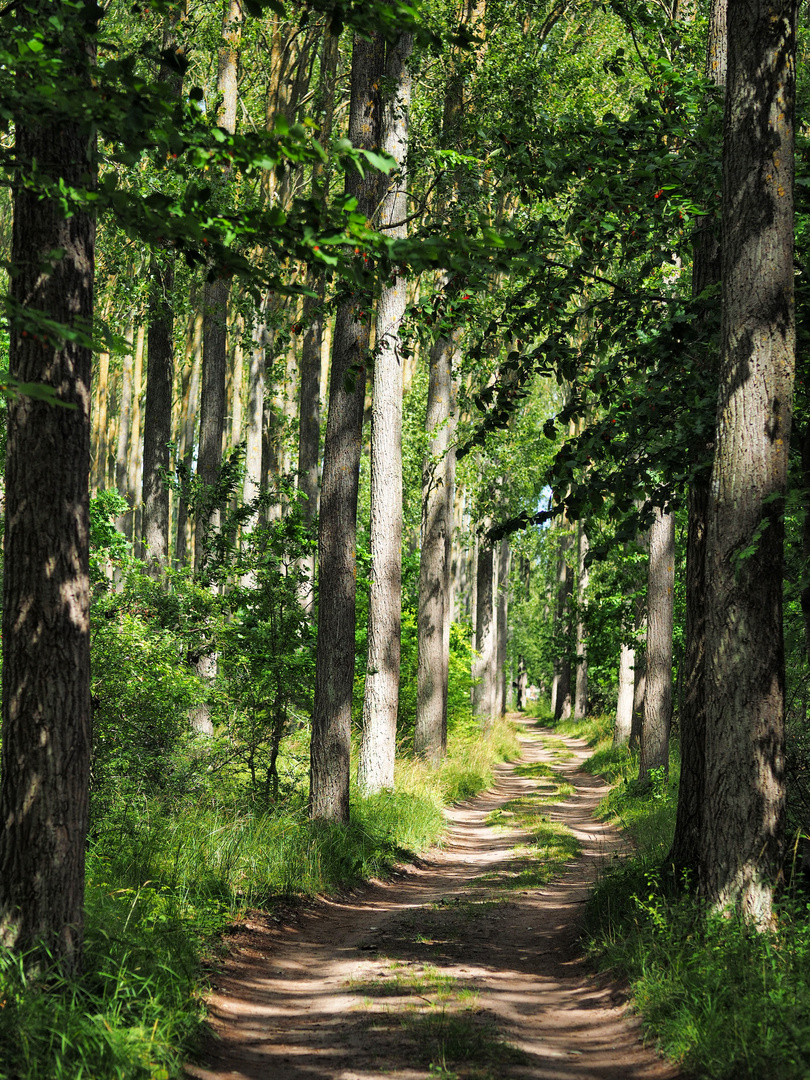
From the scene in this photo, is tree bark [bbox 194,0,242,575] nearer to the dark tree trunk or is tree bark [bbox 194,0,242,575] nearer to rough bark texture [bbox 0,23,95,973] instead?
the dark tree trunk

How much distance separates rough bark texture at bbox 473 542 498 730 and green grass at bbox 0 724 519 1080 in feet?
45.5

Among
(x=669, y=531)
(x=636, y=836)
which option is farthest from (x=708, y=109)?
(x=669, y=531)

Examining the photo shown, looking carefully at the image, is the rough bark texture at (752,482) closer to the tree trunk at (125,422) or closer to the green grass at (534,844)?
the green grass at (534,844)

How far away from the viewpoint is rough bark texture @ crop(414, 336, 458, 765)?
55.6ft

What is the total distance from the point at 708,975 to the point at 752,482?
2798 mm

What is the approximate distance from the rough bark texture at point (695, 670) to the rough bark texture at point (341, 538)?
3640 millimetres

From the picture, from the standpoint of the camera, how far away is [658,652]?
628 inches

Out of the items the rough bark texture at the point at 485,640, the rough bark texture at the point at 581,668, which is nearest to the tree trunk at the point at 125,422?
the rough bark texture at the point at 485,640

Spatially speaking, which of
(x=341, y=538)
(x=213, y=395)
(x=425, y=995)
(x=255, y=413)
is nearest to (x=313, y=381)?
(x=255, y=413)

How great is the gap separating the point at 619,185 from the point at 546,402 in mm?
33273

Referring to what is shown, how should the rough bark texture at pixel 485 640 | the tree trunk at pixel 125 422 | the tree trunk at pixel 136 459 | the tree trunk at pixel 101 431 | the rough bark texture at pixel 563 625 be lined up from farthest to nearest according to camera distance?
the rough bark texture at pixel 563 625
the tree trunk at pixel 101 431
the tree trunk at pixel 125 422
the tree trunk at pixel 136 459
the rough bark texture at pixel 485 640

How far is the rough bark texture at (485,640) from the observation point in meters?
26.6

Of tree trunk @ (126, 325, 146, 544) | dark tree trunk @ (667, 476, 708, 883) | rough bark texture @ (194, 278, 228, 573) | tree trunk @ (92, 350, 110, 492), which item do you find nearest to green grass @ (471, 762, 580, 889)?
dark tree trunk @ (667, 476, 708, 883)

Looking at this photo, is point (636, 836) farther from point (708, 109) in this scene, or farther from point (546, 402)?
point (546, 402)
